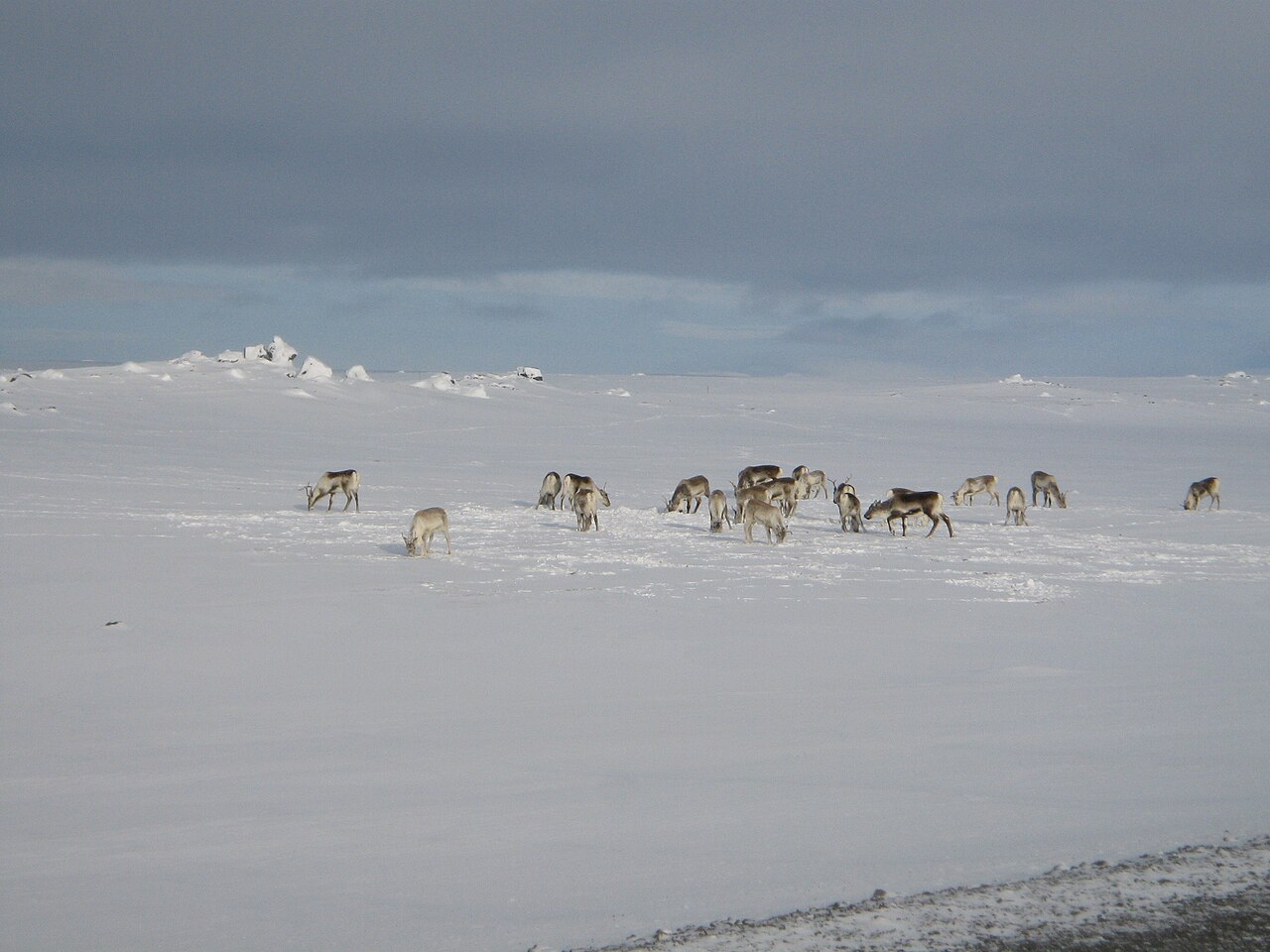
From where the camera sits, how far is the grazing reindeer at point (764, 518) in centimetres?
2070

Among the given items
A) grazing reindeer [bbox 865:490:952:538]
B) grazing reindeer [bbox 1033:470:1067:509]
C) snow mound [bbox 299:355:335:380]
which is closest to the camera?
grazing reindeer [bbox 865:490:952:538]

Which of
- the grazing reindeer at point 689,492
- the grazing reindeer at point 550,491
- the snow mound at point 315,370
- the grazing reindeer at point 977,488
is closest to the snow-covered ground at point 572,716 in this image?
the grazing reindeer at point 689,492

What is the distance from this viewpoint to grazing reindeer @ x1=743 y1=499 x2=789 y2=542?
20703mm

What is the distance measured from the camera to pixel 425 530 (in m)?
18.2

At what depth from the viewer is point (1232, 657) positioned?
1170 cm

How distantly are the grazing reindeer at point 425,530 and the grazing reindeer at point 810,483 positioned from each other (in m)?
8.98

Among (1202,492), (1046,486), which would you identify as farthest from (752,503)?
(1202,492)

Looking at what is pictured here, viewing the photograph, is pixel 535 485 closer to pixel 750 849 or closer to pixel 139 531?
pixel 139 531

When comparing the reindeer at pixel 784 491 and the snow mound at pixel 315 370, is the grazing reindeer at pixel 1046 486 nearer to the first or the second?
the reindeer at pixel 784 491

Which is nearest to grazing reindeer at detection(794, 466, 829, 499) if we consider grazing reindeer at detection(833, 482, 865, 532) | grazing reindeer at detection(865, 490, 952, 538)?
grazing reindeer at detection(833, 482, 865, 532)

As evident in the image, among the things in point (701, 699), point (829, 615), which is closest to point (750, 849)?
point (701, 699)

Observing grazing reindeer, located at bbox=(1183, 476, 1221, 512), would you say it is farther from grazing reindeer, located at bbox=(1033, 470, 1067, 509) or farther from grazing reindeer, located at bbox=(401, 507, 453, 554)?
grazing reindeer, located at bbox=(401, 507, 453, 554)

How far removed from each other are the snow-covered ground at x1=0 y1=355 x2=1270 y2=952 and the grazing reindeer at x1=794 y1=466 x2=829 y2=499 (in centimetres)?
319

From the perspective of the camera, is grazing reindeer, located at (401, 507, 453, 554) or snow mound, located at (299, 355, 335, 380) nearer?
grazing reindeer, located at (401, 507, 453, 554)
